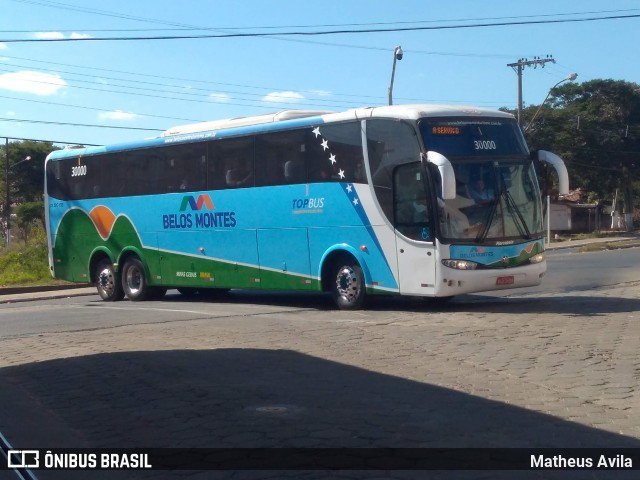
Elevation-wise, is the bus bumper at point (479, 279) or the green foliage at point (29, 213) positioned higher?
the green foliage at point (29, 213)

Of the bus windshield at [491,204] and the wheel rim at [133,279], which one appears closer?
the bus windshield at [491,204]

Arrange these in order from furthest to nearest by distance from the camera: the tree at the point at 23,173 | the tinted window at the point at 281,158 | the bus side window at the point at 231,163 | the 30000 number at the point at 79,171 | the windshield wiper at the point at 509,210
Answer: the tree at the point at 23,173 → the 30000 number at the point at 79,171 → the bus side window at the point at 231,163 → the tinted window at the point at 281,158 → the windshield wiper at the point at 509,210

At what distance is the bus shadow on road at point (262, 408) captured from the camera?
704 centimetres

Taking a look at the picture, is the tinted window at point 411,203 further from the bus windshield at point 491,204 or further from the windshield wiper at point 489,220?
the windshield wiper at point 489,220

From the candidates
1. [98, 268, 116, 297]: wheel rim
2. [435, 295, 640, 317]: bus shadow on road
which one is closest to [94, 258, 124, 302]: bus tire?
[98, 268, 116, 297]: wheel rim

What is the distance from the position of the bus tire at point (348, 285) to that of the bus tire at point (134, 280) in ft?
19.9

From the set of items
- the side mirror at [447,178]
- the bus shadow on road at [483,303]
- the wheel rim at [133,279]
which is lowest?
the bus shadow on road at [483,303]

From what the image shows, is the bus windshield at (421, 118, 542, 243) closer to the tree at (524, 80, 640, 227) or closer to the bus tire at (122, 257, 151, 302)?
the bus tire at (122, 257, 151, 302)

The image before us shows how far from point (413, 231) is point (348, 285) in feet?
6.40

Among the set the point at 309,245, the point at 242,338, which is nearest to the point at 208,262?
the point at 309,245

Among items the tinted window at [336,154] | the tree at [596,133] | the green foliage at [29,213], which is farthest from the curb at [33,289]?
the tree at [596,133]

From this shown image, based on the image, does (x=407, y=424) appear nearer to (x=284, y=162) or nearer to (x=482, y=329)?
(x=482, y=329)

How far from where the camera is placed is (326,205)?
16.9 m

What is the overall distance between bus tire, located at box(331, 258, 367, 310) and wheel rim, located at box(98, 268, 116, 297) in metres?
7.20
